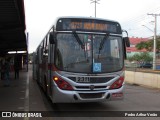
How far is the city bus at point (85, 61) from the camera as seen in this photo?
10.4 metres

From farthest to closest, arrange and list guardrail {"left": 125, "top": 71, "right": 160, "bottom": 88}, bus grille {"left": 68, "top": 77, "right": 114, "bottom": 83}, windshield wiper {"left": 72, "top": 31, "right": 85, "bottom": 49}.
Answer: guardrail {"left": 125, "top": 71, "right": 160, "bottom": 88} → windshield wiper {"left": 72, "top": 31, "right": 85, "bottom": 49} → bus grille {"left": 68, "top": 77, "right": 114, "bottom": 83}

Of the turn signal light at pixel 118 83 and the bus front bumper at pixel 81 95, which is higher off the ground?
the turn signal light at pixel 118 83

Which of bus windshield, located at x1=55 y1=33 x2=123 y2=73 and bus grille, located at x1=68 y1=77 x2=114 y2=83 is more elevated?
bus windshield, located at x1=55 y1=33 x2=123 y2=73

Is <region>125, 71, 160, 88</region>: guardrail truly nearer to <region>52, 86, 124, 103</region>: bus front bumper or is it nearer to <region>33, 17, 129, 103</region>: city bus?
<region>33, 17, 129, 103</region>: city bus

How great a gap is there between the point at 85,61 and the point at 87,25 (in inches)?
50.3

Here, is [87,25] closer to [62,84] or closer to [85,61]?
[85,61]

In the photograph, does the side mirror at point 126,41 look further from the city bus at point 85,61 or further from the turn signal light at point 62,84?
the turn signal light at point 62,84

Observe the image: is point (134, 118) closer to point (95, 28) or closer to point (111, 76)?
point (111, 76)

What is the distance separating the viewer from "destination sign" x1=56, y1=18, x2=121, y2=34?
1086 centimetres

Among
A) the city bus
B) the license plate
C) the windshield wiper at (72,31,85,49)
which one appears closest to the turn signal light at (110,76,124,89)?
the city bus

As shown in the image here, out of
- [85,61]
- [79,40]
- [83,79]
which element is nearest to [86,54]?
[85,61]

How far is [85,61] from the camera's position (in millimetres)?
10625

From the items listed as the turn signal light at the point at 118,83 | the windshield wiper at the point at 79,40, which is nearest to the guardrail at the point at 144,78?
the turn signal light at the point at 118,83

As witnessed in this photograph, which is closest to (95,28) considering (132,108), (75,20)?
(75,20)
